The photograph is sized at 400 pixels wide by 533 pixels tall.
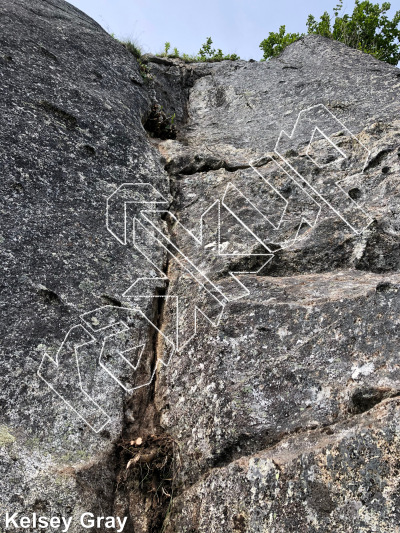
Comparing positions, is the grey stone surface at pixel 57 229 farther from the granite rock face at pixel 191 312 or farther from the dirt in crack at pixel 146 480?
the dirt in crack at pixel 146 480

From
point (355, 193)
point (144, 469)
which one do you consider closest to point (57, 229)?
point (144, 469)

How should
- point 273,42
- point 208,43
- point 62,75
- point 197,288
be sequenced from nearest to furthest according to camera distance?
point 197,288 < point 62,75 < point 208,43 < point 273,42

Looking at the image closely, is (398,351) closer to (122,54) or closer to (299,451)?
(299,451)

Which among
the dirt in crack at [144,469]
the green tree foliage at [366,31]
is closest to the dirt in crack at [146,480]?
the dirt in crack at [144,469]

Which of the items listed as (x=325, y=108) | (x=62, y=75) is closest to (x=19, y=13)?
(x=62, y=75)

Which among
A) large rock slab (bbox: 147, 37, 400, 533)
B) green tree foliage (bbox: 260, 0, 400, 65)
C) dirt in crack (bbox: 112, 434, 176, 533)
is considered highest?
green tree foliage (bbox: 260, 0, 400, 65)

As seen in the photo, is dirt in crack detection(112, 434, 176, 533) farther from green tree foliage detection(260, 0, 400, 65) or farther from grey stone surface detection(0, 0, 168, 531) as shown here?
green tree foliage detection(260, 0, 400, 65)

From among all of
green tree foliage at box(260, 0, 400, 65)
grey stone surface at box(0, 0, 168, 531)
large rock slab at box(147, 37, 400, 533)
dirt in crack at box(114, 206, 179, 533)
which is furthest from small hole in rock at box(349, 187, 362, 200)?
green tree foliage at box(260, 0, 400, 65)
